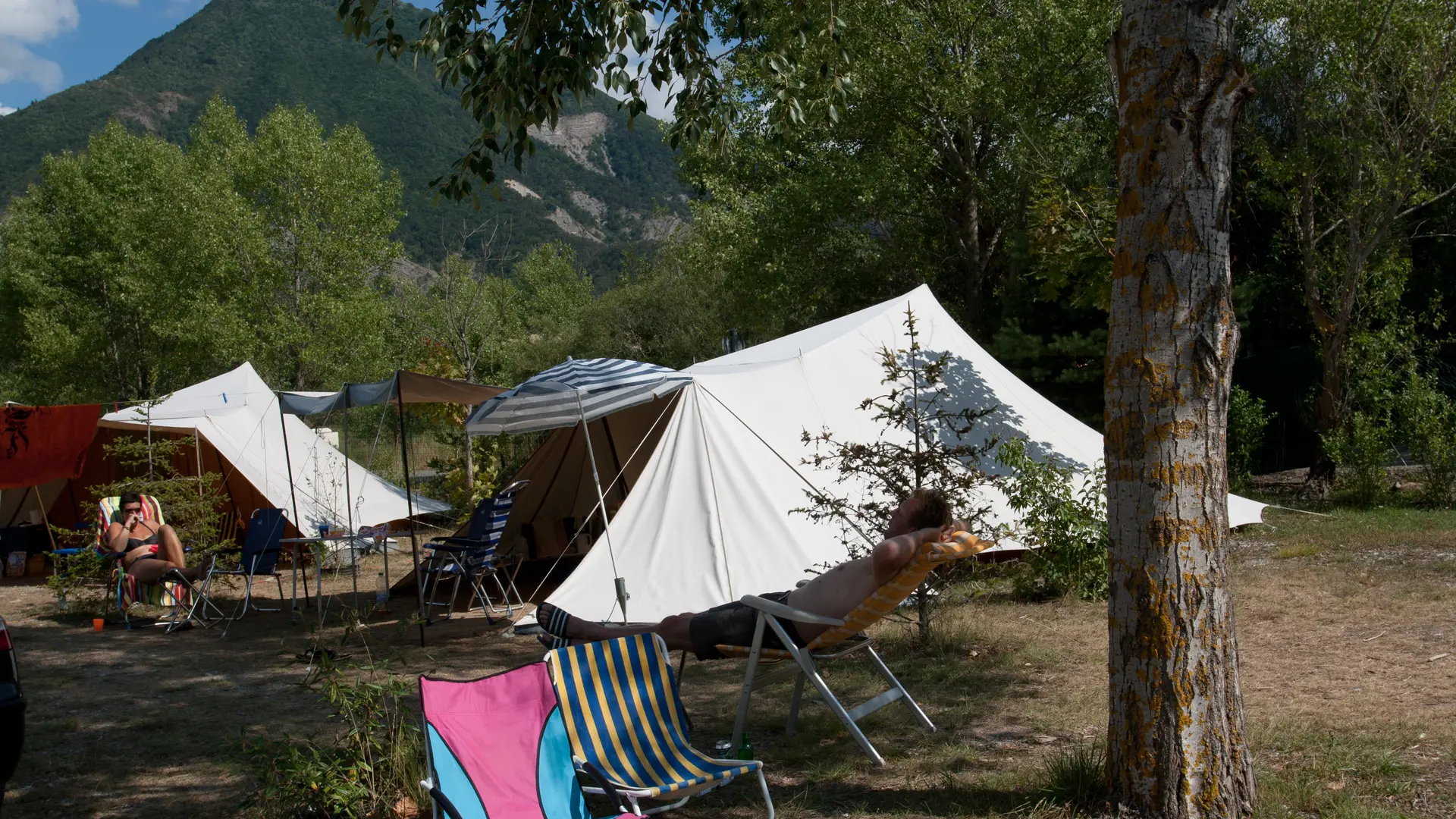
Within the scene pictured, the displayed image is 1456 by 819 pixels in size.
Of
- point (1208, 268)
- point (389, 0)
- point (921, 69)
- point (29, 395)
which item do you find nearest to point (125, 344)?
point (29, 395)

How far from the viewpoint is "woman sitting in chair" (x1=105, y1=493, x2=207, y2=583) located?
7.69 m

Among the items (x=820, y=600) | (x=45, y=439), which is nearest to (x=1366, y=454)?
(x=820, y=600)

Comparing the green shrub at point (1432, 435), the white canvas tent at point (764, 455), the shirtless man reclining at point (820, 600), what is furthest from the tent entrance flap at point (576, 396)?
the green shrub at point (1432, 435)

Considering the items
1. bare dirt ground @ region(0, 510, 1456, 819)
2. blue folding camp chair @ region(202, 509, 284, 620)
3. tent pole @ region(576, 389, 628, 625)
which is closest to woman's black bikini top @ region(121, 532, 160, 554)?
blue folding camp chair @ region(202, 509, 284, 620)

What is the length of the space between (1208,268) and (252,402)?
9.82m

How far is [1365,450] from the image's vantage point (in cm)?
927

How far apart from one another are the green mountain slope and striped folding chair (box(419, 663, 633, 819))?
66193 mm

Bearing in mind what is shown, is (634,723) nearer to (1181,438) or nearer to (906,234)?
(1181,438)

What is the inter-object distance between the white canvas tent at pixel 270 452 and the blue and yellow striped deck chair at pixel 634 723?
6820mm

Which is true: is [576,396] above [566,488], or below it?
above

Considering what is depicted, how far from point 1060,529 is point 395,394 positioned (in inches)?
165

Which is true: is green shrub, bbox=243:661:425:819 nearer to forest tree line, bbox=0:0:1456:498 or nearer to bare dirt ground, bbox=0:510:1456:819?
bare dirt ground, bbox=0:510:1456:819

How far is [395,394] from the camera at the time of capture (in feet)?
22.8

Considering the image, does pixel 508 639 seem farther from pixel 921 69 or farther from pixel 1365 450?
pixel 921 69
